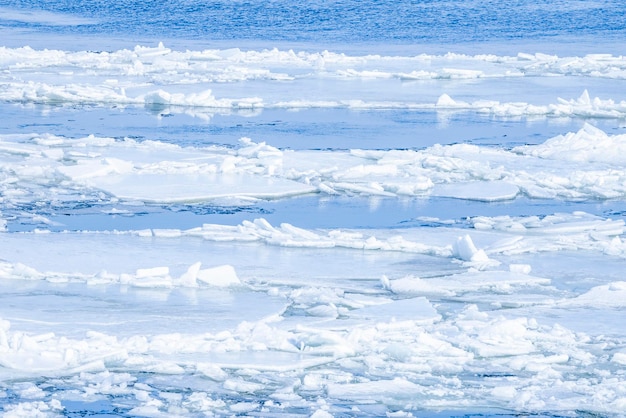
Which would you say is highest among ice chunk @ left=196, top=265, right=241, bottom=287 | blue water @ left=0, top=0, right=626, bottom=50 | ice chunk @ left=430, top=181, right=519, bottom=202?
blue water @ left=0, top=0, right=626, bottom=50

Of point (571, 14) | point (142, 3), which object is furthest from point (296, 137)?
point (142, 3)

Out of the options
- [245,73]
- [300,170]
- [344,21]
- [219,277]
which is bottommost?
[219,277]

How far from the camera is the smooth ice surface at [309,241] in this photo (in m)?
4.68

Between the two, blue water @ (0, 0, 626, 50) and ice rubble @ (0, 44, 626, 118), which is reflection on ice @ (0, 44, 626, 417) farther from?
blue water @ (0, 0, 626, 50)

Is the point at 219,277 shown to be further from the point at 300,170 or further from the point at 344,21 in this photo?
the point at 344,21

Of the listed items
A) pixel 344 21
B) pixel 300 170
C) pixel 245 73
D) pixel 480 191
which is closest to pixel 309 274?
pixel 480 191

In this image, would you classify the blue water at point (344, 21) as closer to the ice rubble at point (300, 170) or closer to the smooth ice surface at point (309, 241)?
the smooth ice surface at point (309, 241)

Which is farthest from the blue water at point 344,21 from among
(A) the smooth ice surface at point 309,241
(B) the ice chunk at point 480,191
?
(B) the ice chunk at point 480,191

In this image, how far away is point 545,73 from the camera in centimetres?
1661

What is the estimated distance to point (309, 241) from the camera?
6906 mm

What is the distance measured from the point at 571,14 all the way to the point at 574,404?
2322cm

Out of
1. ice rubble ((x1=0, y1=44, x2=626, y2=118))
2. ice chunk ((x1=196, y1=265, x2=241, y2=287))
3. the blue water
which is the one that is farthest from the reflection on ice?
the blue water

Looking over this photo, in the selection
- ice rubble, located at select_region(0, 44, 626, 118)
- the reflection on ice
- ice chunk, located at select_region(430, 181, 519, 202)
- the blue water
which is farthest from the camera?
the blue water

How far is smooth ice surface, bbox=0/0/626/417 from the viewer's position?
4.68m
